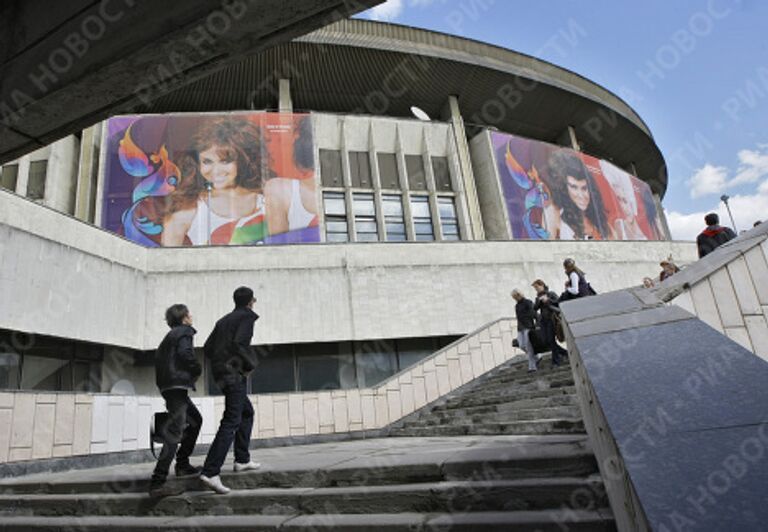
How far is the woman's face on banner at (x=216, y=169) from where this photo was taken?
65.1 ft

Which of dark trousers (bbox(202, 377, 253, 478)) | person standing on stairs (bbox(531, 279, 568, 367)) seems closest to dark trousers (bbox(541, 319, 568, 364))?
person standing on stairs (bbox(531, 279, 568, 367))

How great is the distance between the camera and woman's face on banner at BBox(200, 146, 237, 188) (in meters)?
19.8

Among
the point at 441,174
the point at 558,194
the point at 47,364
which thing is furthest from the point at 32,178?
the point at 558,194

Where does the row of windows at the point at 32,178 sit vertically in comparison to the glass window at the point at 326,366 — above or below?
above

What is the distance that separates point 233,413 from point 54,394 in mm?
5068

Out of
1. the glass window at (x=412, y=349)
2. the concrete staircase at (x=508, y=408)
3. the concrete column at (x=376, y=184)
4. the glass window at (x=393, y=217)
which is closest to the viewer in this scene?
the concrete staircase at (x=508, y=408)

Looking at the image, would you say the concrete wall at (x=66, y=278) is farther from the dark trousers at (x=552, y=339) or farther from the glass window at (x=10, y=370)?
the dark trousers at (x=552, y=339)

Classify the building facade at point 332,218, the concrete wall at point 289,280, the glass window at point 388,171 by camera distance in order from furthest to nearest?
the glass window at point 388,171 → the building facade at point 332,218 → the concrete wall at point 289,280

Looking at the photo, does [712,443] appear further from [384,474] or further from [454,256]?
[454,256]

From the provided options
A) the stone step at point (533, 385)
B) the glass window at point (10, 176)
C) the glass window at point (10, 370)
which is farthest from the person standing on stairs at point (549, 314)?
the glass window at point (10, 176)

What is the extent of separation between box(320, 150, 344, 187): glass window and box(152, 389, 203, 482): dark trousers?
1814cm

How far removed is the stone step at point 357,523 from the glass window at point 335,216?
17556 mm

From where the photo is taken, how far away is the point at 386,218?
22438 mm

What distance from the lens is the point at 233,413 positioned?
4.07 meters
